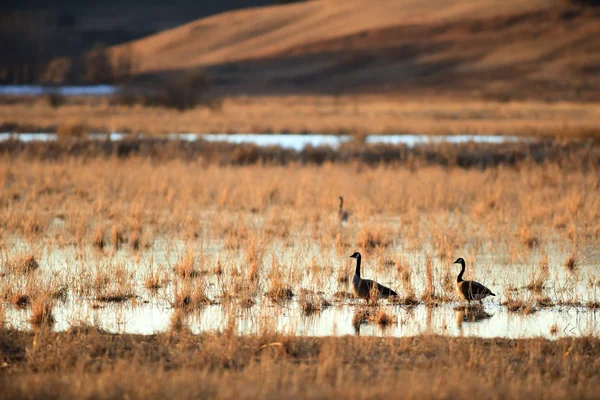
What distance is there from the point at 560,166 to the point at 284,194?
30.9ft

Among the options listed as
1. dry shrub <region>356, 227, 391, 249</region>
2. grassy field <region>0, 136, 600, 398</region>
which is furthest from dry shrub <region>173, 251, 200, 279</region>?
dry shrub <region>356, 227, 391, 249</region>

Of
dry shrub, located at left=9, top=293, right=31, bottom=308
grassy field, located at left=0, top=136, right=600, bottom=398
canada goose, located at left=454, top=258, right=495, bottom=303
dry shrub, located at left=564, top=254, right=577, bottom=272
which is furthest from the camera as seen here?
dry shrub, located at left=564, top=254, right=577, bottom=272

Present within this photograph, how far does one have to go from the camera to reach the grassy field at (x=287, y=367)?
19.1ft

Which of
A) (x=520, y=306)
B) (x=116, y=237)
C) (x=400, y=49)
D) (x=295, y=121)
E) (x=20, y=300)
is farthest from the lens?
(x=400, y=49)

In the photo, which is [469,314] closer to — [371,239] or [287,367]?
[287,367]

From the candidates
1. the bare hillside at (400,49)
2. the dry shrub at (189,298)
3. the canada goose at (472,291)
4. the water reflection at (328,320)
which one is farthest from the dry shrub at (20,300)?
the bare hillside at (400,49)

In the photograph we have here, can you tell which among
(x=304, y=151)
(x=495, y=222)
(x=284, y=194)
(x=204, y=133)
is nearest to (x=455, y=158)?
(x=304, y=151)

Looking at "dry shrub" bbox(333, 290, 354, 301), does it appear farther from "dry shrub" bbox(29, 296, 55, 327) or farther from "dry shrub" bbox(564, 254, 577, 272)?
"dry shrub" bbox(564, 254, 577, 272)

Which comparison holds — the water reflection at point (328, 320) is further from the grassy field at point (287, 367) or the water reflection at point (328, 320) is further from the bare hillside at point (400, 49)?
the bare hillside at point (400, 49)

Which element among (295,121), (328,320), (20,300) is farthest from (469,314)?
(295,121)

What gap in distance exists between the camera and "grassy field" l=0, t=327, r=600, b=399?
19.1ft

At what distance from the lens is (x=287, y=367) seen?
258 inches

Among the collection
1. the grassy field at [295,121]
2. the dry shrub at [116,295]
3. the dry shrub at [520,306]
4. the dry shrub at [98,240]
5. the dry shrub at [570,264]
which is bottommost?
the dry shrub at [520,306]

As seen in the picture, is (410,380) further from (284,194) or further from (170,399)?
(284,194)
